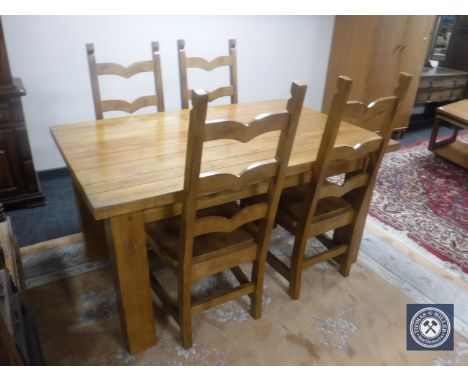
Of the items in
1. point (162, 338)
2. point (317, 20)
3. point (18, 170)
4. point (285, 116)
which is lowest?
point (162, 338)

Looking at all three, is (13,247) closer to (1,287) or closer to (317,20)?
(1,287)

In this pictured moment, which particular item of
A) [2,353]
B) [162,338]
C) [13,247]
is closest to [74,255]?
[13,247]

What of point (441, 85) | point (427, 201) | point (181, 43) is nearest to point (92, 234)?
point (181, 43)

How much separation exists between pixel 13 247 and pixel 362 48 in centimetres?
322

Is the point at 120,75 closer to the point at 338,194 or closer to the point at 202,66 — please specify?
the point at 202,66

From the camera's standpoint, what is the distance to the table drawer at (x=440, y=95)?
3953 millimetres

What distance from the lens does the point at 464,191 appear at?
115 inches

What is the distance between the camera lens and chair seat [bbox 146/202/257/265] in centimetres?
141

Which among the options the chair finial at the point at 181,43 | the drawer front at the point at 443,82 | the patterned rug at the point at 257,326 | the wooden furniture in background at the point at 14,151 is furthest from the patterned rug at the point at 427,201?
the wooden furniture in background at the point at 14,151

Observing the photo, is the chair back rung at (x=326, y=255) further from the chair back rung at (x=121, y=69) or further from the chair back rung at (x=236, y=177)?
the chair back rung at (x=121, y=69)

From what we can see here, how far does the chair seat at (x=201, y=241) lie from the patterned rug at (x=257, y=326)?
43cm

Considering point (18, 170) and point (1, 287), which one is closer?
point (1, 287)

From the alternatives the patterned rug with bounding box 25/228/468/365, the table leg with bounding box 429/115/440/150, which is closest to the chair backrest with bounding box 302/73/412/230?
the patterned rug with bounding box 25/228/468/365

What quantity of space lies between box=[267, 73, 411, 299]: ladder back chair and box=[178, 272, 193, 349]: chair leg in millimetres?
551
